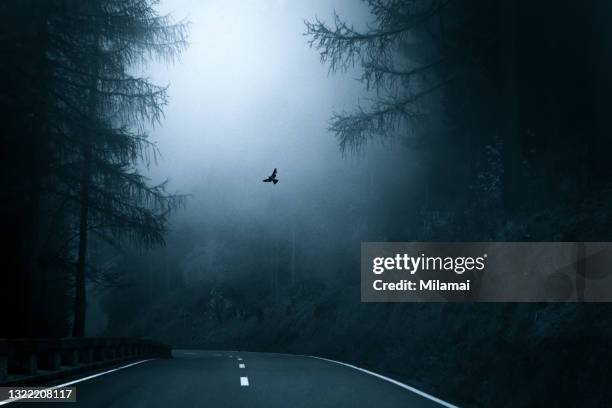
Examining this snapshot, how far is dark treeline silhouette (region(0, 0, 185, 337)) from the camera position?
1598cm

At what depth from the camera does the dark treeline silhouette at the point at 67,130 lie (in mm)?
Result: 15984

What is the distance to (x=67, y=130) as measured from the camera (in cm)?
1817

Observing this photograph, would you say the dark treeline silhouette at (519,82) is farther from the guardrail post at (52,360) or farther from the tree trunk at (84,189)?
the guardrail post at (52,360)

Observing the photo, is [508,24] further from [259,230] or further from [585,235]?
[259,230]

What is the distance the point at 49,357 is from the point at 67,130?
6.83 m

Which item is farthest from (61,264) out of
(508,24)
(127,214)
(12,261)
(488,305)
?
(508,24)

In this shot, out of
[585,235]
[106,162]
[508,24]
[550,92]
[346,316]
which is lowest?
[346,316]

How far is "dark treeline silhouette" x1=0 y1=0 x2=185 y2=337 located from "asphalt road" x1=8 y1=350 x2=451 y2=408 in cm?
483

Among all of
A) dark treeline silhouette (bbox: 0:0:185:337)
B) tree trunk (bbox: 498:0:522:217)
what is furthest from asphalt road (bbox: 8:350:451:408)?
tree trunk (bbox: 498:0:522:217)

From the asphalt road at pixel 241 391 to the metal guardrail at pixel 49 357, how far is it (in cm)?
97

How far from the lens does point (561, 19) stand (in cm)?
1866

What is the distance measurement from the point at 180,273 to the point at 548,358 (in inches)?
2748

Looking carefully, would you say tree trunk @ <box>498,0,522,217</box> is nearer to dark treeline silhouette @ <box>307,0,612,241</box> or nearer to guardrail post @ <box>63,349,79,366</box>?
dark treeline silhouette @ <box>307,0,612,241</box>

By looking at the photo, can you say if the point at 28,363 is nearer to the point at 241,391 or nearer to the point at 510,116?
the point at 241,391
